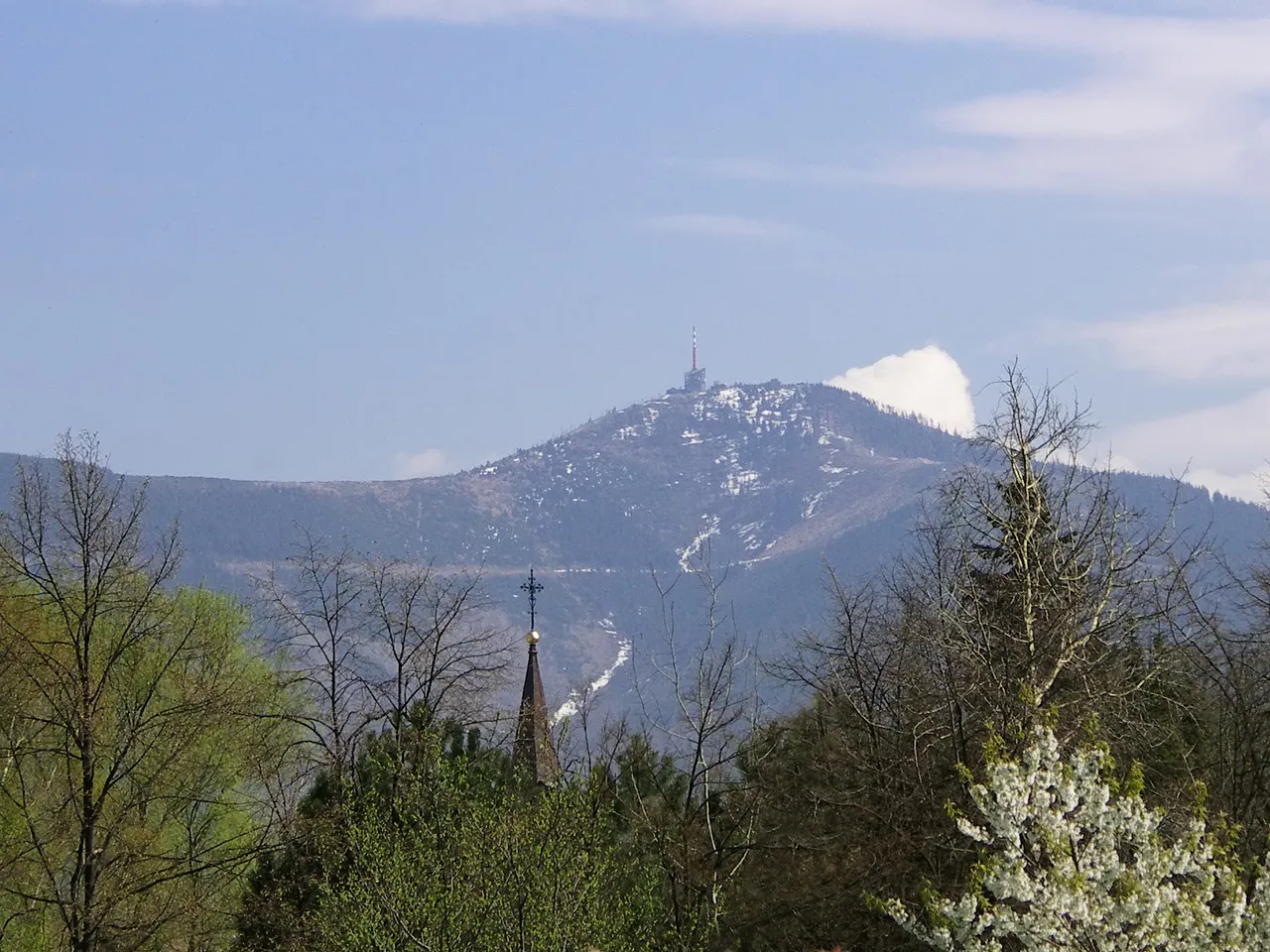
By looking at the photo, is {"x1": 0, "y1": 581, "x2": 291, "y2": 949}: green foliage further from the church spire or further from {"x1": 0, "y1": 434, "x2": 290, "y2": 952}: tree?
the church spire

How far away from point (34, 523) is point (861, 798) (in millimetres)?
14268

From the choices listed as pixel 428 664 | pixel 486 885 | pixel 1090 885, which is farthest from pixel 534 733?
pixel 1090 885

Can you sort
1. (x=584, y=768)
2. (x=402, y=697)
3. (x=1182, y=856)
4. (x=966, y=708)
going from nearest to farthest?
(x=1182, y=856) → (x=966, y=708) → (x=584, y=768) → (x=402, y=697)

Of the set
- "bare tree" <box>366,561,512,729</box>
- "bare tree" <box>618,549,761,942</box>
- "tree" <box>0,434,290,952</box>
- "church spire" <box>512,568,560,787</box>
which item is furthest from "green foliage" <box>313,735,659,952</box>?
"bare tree" <box>366,561,512,729</box>

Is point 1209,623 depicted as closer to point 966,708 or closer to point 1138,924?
point 966,708

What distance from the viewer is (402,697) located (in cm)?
3244

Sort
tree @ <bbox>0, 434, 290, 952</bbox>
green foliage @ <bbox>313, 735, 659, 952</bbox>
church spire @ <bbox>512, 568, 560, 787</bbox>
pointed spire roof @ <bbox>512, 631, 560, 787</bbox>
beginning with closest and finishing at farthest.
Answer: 1. green foliage @ <bbox>313, 735, 659, 952</bbox>
2. tree @ <bbox>0, 434, 290, 952</bbox>
3. pointed spire roof @ <bbox>512, 631, 560, 787</bbox>
4. church spire @ <bbox>512, 568, 560, 787</bbox>

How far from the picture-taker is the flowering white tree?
14219 millimetres

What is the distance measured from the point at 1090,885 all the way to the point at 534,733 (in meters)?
22.4

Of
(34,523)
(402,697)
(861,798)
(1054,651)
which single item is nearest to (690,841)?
(861,798)

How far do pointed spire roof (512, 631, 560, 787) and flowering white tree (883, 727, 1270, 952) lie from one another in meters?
8.95

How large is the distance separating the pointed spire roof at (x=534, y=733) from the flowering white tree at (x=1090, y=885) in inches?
353

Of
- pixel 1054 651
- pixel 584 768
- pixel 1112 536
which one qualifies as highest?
pixel 1112 536

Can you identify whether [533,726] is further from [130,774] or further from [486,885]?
[486,885]
